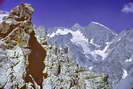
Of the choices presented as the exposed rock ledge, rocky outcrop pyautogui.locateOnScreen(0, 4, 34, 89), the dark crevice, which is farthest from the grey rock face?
rocky outcrop pyautogui.locateOnScreen(0, 4, 34, 89)

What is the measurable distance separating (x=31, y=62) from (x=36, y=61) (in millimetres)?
905

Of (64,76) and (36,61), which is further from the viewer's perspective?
Result: (36,61)

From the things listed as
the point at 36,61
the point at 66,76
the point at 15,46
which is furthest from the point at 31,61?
the point at 66,76

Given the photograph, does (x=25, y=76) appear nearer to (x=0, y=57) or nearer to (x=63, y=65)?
(x=0, y=57)

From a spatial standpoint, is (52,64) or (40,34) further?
(40,34)

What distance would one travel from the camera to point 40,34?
37.4m

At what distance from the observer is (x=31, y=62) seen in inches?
1308

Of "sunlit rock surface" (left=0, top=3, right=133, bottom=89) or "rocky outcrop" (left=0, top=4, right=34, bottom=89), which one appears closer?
"rocky outcrop" (left=0, top=4, right=34, bottom=89)

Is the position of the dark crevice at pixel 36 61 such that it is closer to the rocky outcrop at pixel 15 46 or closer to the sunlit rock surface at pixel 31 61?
the sunlit rock surface at pixel 31 61

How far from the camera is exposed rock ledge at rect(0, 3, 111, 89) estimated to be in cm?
3033

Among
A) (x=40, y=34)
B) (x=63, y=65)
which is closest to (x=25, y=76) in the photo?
(x=63, y=65)

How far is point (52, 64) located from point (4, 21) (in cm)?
605

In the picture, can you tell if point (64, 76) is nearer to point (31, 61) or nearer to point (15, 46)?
point (31, 61)

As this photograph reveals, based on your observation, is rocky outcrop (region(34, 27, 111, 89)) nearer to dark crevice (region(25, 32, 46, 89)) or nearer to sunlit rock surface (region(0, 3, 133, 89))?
sunlit rock surface (region(0, 3, 133, 89))
